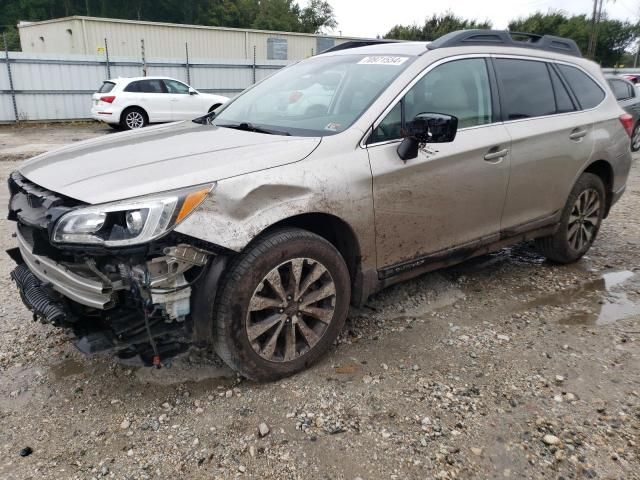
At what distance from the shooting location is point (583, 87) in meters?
4.52

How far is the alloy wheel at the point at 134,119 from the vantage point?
1484cm

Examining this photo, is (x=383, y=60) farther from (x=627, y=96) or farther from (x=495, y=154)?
(x=627, y=96)

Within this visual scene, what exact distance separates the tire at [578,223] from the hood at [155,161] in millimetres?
2657

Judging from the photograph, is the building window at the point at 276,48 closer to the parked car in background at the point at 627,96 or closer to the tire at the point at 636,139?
the parked car in background at the point at 627,96

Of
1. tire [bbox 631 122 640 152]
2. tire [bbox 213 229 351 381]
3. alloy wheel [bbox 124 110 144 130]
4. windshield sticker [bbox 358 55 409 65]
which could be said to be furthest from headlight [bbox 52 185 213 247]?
alloy wheel [bbox 124 110 144 130]

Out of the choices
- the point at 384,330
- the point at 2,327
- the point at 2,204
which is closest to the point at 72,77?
the point at 2,204

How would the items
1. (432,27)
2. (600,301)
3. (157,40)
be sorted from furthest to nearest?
1. (432,27)
2. (157,40)
3. (600,301)

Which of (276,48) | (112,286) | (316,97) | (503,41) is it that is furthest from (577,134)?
(276,48)

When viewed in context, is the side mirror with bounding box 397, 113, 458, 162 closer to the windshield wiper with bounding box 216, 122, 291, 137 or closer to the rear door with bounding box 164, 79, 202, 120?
the windshield wiper with bounding box 216, 122, 291, 137

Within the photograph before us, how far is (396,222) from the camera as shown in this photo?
3158mm

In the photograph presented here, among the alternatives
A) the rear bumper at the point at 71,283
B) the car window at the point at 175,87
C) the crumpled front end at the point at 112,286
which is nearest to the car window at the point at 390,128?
the crumpled front end at the point at 112,286

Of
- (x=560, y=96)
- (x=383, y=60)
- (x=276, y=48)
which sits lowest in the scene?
(x=560, y=96)

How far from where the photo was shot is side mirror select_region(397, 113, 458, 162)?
2928mm

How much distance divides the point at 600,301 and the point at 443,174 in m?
1.82
